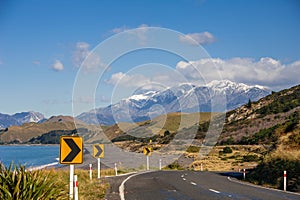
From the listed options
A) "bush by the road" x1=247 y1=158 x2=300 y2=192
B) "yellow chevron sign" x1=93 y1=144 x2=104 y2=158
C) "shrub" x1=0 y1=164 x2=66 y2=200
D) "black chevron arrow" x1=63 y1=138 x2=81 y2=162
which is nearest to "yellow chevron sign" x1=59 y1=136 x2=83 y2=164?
"black chevron arrow" x1=63 y1=138 x2=81 y2=162

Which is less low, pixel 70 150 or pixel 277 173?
pixel 70 150

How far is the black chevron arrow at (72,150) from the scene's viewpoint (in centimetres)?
1063

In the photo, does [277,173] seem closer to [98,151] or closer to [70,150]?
[98,151]

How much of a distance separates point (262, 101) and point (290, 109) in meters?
28.1

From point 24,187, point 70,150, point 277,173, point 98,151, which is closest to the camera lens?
point 24,187

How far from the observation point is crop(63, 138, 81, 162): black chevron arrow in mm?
10633

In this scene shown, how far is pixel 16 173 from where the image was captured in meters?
10.9

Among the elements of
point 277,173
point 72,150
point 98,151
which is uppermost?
point 72,150

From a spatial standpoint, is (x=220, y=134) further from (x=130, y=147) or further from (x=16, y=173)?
(x=16, y=173)

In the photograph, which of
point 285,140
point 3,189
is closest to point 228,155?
point 285,140

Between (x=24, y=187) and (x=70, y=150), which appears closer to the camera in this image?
(x=24, y=187)

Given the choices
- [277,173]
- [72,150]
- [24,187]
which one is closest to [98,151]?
[277,173]

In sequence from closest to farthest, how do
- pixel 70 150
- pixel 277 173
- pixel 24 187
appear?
pixel 24 187
pixel 70 150
pixel 277 173

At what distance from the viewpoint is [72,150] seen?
35.1 ft
